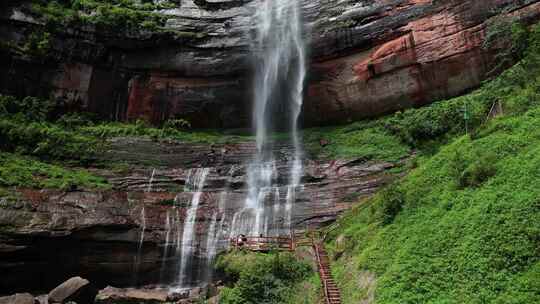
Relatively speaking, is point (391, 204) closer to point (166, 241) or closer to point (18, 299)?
point (166, 241)

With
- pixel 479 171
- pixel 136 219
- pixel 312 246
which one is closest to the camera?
pixel 479 171

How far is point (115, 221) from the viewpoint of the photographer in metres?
19.8

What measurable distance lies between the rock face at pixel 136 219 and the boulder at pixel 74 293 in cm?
186

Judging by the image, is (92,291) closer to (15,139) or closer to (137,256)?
(137,256)

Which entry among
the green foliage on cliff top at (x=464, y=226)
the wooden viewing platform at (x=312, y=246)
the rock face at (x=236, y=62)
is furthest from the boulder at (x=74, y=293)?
the rock face at (x=236, y=62)

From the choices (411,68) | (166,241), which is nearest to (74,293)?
(166,241)

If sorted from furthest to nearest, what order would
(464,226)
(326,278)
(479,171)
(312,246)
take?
1. (312,246)
2. (326,278)
3. (479,171)
4. (464,226)

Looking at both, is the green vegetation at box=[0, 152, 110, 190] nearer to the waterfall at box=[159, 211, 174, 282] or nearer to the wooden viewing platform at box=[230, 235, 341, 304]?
the waterfall at box=[159, 211, 174, 282]

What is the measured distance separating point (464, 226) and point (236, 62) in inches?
839

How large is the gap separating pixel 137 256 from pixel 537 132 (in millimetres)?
15951

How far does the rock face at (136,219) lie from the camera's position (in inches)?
738

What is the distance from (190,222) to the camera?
21094 mm

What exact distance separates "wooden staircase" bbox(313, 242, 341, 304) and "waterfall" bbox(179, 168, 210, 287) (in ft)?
19.9

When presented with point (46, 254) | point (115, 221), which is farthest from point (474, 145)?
point (46, 254)
